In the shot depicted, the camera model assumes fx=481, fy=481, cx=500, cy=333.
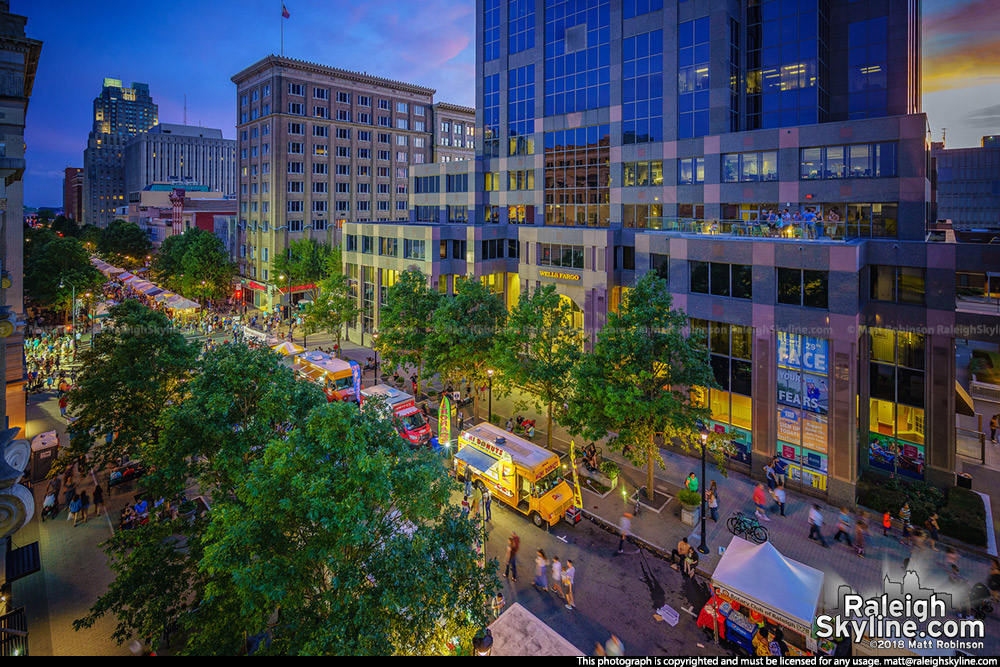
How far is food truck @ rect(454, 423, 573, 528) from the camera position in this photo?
2131cm

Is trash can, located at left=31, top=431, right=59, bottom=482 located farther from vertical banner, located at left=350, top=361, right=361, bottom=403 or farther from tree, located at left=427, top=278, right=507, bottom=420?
tree, located at left=427, top=278, right=507, bottom=420

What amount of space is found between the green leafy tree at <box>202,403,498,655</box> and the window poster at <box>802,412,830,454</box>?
1958 cm

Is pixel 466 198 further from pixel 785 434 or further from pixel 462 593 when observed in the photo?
pixel 462 593

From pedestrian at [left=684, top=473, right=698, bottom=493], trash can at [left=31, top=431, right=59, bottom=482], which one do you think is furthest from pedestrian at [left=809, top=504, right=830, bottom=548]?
trash can at [left=31, top=431, right=59, bottom=482]

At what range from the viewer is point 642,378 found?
69.9 ft

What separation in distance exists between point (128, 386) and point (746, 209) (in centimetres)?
3738

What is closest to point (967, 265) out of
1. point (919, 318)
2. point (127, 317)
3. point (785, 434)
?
point (919, 318)

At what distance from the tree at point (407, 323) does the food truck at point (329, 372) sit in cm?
307

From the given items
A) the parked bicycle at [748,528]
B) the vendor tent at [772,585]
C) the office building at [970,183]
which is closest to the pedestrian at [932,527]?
the parked bicycle at [748,528]

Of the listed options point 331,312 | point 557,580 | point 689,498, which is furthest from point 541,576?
point 331,312

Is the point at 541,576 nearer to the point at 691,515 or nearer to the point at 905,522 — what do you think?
the point at 691,515

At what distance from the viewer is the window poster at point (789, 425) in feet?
78.4

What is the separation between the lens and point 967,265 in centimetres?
2412

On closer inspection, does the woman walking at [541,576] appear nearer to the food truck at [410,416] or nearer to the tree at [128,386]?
the food truck at [410,416]
